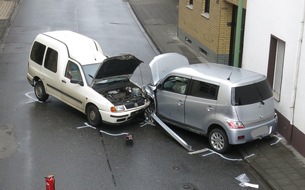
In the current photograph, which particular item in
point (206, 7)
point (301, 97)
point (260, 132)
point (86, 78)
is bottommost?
point (260, 132)

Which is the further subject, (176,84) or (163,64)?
(163,64)

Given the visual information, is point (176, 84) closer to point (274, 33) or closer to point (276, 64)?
point (276, 64)

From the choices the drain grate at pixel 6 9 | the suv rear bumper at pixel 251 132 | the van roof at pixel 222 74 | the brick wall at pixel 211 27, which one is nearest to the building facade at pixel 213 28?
the brick wall at pixel 211 27

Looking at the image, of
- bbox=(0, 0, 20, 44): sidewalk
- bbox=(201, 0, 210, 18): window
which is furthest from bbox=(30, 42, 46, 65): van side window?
bbox=(0, 0, 20, 44): sidewalk

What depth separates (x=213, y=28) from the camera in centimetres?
1919

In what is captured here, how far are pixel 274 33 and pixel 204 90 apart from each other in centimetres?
268

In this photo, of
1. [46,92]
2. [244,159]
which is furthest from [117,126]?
[244,159]

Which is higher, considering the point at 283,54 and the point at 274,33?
the point at 274,33

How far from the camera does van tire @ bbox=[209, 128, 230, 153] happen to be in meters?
11.1

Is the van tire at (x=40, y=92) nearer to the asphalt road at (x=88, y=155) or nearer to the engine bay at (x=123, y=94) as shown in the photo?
the asphalt road at (x=88, y=155)

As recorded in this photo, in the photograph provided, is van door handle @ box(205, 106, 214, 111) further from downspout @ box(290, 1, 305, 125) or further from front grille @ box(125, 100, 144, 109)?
front grille @ box(125, 100, 144, 109)

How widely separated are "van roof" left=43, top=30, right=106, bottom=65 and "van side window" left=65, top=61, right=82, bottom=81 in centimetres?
21

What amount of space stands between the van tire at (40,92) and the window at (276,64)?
652cm

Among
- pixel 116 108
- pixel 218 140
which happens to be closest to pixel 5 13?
pixel 116 108
